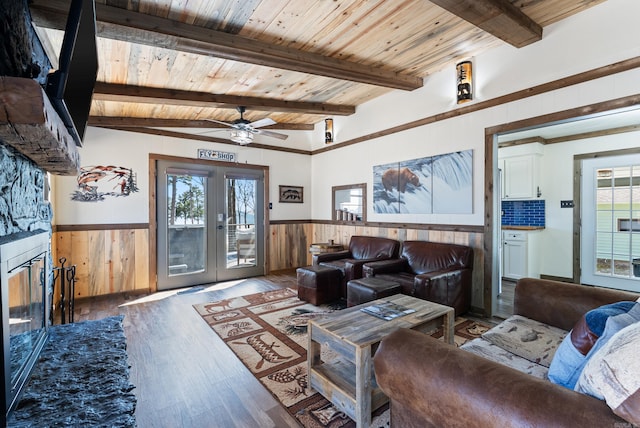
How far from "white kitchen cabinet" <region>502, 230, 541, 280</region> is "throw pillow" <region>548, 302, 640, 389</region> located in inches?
164

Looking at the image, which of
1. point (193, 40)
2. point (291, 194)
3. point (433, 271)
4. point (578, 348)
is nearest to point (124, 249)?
point (291, 194)

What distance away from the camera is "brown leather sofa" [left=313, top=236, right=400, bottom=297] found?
3.93 meters

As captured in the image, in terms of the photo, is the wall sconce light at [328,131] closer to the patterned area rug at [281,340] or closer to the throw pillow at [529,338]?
the patterned area rug at [281,340]

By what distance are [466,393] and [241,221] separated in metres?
4.91

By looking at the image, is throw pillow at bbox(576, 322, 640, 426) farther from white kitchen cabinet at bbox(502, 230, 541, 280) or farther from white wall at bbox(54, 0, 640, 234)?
white kitchen cabinet at bbox(502, 230, 541, 280)

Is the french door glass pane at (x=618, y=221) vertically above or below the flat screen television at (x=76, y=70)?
below

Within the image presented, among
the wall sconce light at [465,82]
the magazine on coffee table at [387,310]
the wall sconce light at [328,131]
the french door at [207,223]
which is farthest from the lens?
the wall sconce light at [328,131]

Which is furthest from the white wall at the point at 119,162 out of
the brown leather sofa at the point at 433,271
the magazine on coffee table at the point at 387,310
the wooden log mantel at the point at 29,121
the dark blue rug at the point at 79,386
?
the magazine on coffee table at the point at 387,310

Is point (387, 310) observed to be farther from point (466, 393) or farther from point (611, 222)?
point (611, 222)

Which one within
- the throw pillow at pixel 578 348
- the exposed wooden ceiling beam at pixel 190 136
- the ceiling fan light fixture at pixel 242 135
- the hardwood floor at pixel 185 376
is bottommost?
the hardwood floor at pixel 185 376

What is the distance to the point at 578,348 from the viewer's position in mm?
1130

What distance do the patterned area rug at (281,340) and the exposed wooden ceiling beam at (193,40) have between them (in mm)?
2664

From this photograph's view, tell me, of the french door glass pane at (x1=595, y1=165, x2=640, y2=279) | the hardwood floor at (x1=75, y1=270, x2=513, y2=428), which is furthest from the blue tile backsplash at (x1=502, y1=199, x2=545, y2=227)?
the hardwood floor at (x1=75, y1=270, x2=513, y2=428)

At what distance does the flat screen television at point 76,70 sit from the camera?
4.82ft
